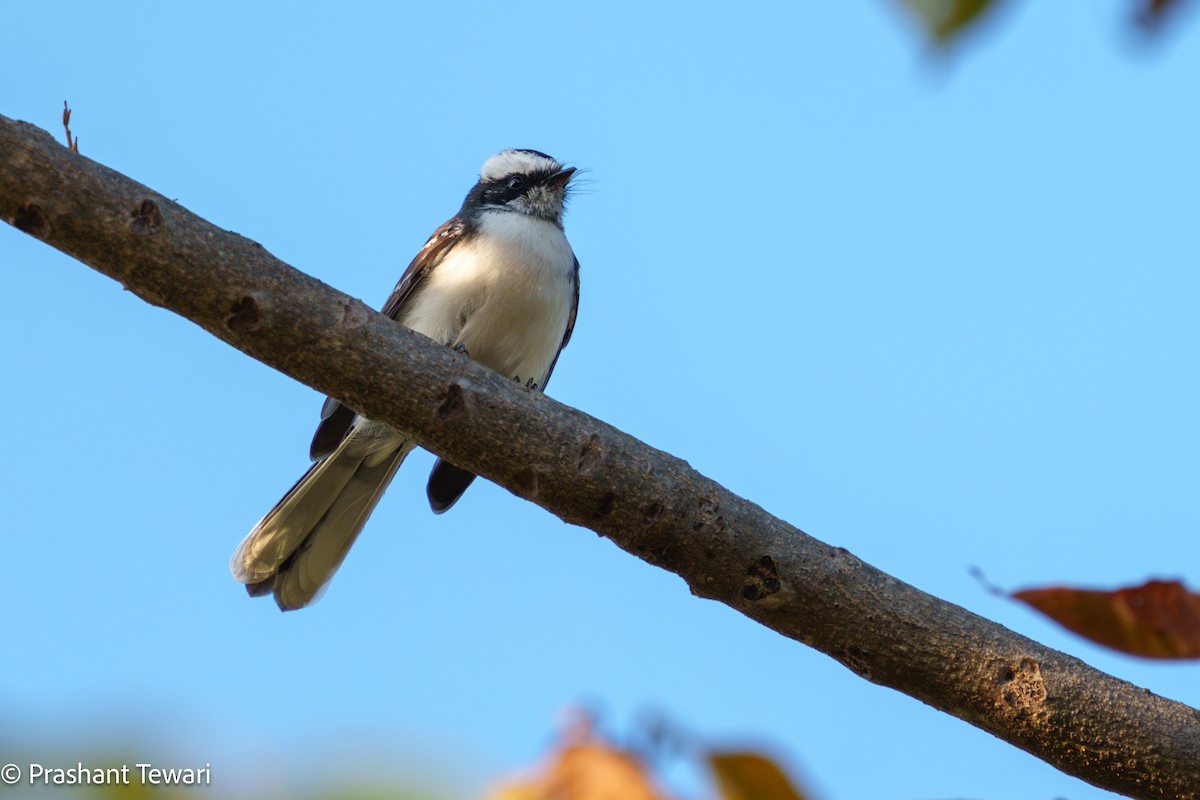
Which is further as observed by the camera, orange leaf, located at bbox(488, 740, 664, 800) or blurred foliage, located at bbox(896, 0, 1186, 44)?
orange leaf, located at bbox(488, 740, 664, 800)

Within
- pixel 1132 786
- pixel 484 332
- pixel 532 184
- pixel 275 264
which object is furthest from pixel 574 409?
pixel 532 184

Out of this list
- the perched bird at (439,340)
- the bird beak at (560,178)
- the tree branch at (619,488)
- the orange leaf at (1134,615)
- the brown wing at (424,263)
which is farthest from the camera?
the bird beak at (560,178)

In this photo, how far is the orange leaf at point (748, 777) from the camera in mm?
1217

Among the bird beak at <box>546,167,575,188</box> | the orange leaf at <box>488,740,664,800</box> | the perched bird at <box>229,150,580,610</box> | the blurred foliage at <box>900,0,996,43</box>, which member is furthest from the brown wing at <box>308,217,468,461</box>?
the blurred foliage at <box>900,0,996,43</box>

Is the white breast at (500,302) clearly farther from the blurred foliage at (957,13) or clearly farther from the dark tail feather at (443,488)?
the blurred foliage at (957,13)

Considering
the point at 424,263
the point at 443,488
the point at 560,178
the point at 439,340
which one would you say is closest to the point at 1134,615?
the point at 439,340

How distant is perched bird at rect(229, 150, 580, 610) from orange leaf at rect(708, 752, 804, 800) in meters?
4.79

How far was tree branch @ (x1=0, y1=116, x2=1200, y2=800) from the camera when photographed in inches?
138

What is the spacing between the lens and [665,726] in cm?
129

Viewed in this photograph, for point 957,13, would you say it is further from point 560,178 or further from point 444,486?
point 560,178

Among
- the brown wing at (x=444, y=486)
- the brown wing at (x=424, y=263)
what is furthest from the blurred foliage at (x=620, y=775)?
the brown wing at (x=424, y=263)

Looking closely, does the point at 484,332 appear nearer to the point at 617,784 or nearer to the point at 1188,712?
the point at 1188,712

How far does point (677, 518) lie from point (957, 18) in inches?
112

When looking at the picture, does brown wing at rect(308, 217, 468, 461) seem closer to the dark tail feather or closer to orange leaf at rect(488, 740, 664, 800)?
the dark tail feather
